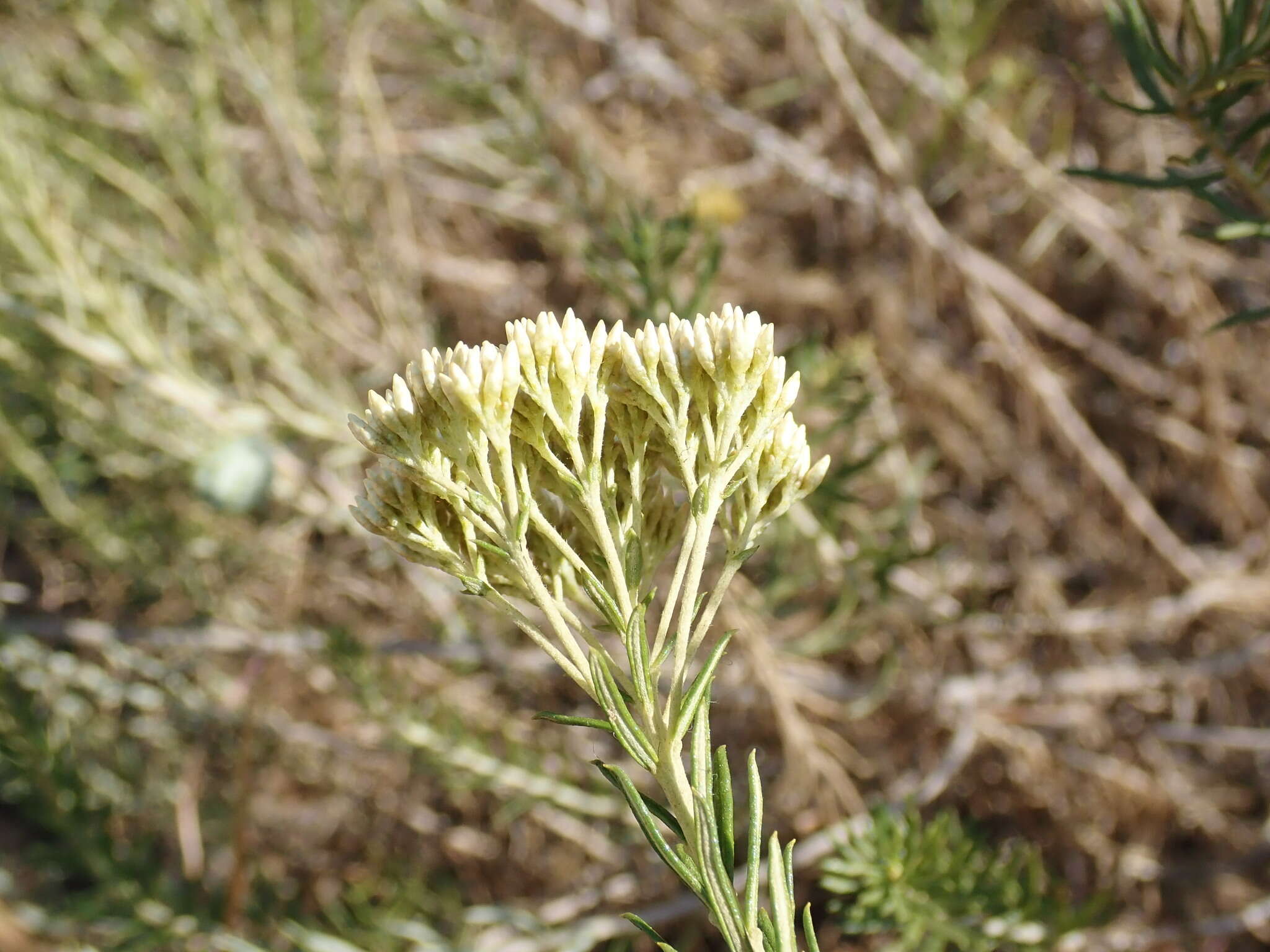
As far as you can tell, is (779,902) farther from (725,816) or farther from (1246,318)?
(1246,318)

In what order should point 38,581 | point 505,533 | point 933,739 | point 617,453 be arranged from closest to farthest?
point 505,533 → point 617,453 → point 933,739 → point 38,581

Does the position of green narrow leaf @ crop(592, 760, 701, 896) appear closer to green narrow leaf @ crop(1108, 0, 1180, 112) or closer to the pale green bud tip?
the pale green bud tip

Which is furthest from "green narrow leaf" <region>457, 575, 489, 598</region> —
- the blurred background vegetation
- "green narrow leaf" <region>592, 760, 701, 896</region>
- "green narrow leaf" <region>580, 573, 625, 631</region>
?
the blurred background vegetation

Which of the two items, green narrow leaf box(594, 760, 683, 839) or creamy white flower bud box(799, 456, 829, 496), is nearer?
green narrow leaf box(594, 760, 683, 839)

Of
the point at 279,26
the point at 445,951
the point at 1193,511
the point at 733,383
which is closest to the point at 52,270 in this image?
the point at 279,26

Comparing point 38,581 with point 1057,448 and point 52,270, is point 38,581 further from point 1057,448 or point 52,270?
point 1057,448

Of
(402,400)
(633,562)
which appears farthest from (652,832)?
(402,400)
